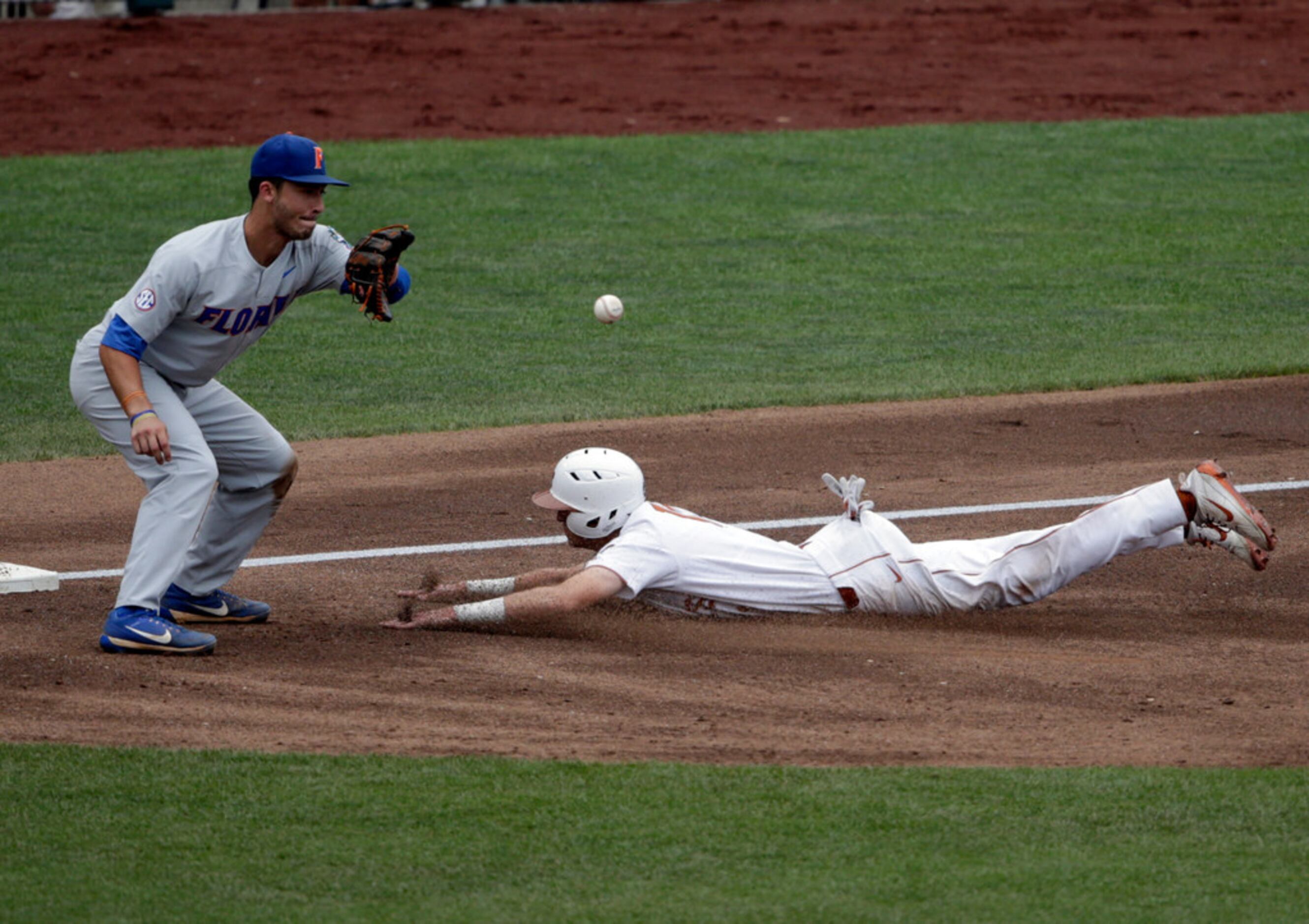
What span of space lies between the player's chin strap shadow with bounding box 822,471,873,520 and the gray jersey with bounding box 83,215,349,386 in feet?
6.77

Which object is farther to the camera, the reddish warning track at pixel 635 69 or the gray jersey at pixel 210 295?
the reddish warning track at pixel 635 69

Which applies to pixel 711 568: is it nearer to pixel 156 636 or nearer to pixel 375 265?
pixel 375 265

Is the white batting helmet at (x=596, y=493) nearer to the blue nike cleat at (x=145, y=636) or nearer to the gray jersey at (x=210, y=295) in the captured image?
the gray jersey at (x=210, y=295)

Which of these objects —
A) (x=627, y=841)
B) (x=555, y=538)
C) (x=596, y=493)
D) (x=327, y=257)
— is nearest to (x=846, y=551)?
(x=596, y=493)

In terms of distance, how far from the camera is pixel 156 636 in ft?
21.7

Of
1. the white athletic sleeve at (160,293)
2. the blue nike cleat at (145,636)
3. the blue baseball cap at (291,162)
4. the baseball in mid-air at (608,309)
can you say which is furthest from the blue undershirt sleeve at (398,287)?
the baseball in mid-air at (608,309)

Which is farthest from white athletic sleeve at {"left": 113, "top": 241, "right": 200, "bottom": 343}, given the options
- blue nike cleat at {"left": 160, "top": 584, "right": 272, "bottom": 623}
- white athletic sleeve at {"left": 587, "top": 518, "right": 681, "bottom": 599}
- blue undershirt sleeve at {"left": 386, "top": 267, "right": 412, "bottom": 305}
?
white athletic sleeve at {"left": 587, "top": 518, "right": 681, "bottom": 599}

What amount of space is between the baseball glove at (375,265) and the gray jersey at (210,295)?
0.18m

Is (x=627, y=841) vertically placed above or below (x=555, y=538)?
below

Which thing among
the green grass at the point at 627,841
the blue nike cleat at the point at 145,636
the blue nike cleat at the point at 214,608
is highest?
the blue nike cleat at the point at 214,608

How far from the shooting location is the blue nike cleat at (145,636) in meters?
6.62

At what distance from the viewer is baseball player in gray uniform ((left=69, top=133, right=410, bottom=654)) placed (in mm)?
6539

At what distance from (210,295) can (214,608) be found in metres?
1.31

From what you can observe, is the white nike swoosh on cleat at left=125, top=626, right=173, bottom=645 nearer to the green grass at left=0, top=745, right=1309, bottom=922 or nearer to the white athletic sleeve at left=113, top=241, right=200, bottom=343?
the green grass at left=0, top=745, right=1309, bottom=922
